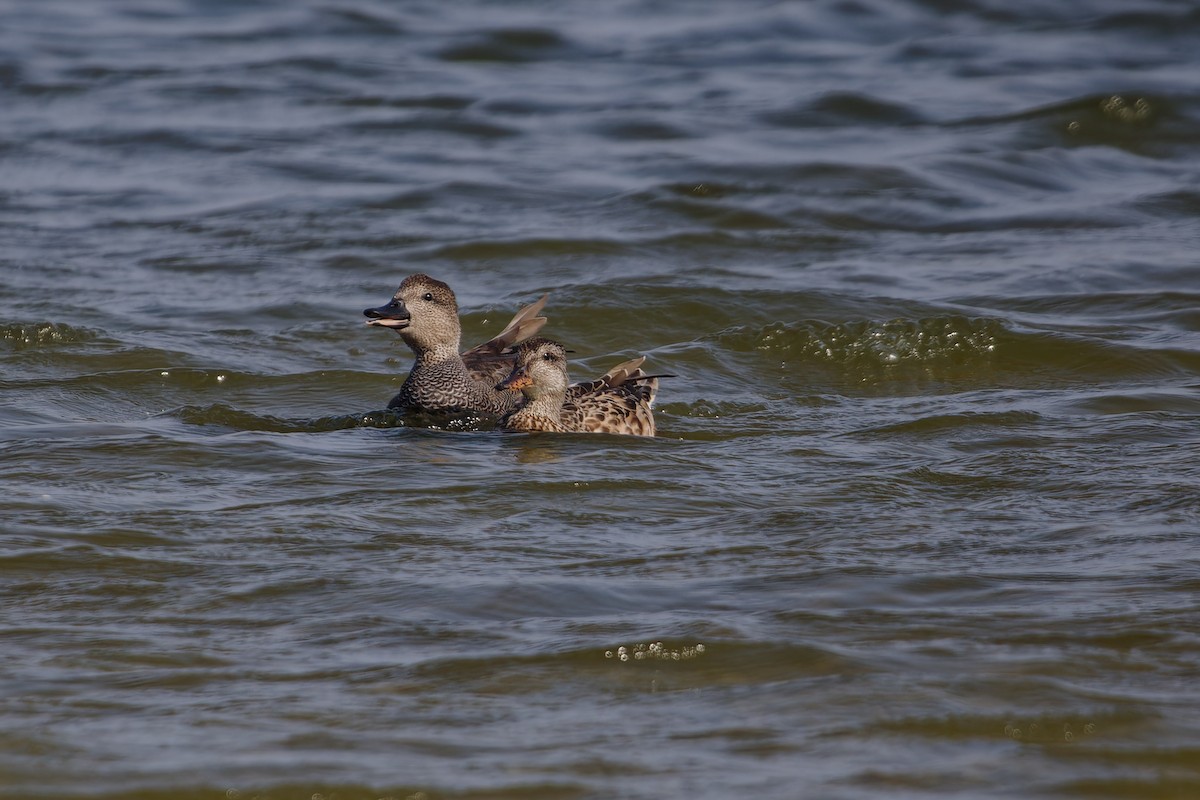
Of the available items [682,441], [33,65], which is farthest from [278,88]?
[682,441]

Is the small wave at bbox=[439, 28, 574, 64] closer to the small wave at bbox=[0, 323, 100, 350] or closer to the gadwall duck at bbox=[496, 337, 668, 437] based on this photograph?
the small wave at bbox=[0, 323, 100, 350]

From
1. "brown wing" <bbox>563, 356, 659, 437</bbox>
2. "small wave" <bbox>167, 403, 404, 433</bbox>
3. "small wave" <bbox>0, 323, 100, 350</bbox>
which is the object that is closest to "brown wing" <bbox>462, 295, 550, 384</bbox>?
"small wave" <bbox>167, 403, 404, 433</bbox>

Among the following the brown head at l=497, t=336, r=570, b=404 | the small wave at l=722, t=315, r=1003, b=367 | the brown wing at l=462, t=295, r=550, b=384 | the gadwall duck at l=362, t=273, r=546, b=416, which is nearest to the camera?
the brown head at l=497, t=336, r=570, b=404

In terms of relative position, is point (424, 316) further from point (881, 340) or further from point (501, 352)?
point (881, 340)

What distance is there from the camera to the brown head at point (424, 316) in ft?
31.5

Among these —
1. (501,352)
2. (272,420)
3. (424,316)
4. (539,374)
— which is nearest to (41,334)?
(272,420)

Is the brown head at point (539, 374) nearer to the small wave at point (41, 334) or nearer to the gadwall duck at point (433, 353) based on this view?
the gadwall duck at point (433, 353)

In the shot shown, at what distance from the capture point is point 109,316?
11.6 m

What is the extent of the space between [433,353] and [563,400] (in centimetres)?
101

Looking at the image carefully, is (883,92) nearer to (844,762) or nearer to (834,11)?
(834,11)

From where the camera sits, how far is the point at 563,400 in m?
9.17

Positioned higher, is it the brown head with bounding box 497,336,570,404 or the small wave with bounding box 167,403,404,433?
the brown head with bounding box 497,336,570,404

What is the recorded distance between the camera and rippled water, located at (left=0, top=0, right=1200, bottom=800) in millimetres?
5258

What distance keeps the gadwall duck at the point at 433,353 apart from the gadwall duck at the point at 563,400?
20.1 inches
